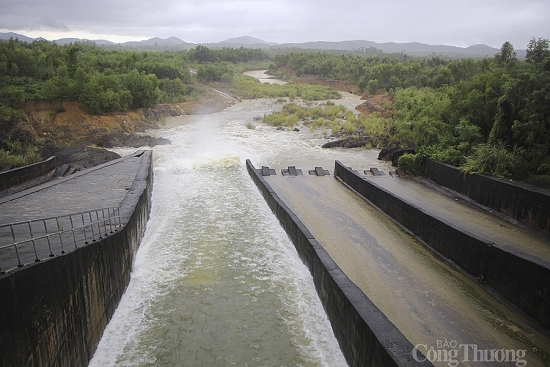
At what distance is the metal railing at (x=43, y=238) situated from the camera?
20.8ft

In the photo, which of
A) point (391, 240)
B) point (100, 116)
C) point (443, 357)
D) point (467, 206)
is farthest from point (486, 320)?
point (100, 116)

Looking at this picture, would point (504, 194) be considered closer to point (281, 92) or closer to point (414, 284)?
point (414, 284)

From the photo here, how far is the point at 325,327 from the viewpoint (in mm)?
8711

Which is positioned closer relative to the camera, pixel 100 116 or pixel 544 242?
pixel 544 242

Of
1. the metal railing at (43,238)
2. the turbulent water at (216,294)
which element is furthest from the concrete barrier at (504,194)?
the metal railing at (43,238)

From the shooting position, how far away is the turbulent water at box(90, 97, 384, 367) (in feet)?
26.0

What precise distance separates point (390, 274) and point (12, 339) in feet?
27.7

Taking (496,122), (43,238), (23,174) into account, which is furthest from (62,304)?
(496,122)

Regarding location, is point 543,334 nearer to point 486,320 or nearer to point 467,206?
point 486,320

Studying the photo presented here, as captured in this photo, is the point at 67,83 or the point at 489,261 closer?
the point at 489,261

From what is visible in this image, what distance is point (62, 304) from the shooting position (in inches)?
259

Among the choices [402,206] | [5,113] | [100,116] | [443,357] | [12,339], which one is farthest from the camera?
[100,116]

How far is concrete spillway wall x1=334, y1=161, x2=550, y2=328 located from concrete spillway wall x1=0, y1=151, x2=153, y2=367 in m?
9.02

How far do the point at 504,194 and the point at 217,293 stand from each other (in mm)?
10574
